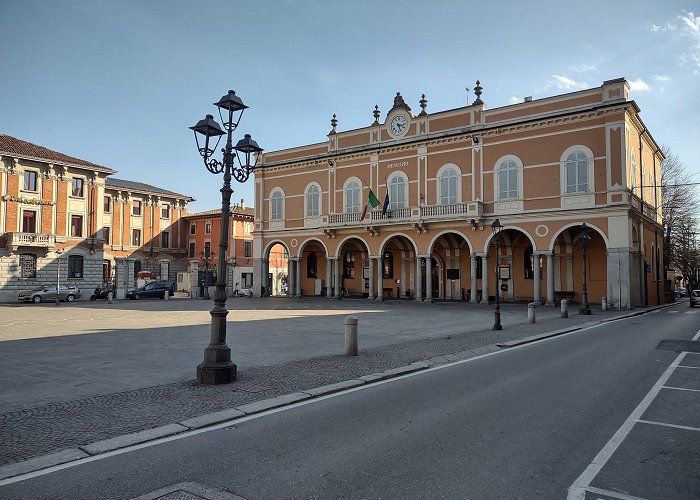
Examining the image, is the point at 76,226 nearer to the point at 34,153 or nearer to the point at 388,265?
the point at 34,153

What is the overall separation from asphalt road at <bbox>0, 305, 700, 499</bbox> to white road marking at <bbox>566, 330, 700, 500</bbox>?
0.20 feet

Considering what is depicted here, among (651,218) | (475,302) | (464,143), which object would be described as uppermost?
(464,143)

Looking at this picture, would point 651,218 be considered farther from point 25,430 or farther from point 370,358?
point 25,430

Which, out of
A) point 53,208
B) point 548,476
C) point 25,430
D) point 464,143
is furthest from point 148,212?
point 548,476

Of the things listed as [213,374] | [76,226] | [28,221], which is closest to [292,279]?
[76,226]

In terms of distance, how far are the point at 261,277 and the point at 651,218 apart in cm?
3159

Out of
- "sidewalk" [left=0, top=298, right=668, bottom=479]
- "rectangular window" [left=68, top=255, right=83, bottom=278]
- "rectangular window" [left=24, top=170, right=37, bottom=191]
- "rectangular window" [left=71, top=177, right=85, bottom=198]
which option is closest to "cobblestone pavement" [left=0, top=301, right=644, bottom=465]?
"sidewalk" [left=0, top=298, right=668, bottom=479]

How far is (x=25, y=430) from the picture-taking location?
5.97 meters

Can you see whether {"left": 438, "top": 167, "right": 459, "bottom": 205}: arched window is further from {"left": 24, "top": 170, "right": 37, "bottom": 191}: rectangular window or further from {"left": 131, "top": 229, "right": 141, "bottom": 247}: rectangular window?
{"left": 131, "top": 229, "right": 141, "bottom": 247}: rectangular window

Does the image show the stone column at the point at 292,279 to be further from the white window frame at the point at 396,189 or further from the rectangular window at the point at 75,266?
the rectangular window at the point at 75,266

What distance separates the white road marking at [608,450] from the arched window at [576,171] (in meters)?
24.2

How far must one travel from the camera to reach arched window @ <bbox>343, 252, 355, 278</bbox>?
146ft

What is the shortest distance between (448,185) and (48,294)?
33388mm

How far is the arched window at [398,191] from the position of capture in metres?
37.9
